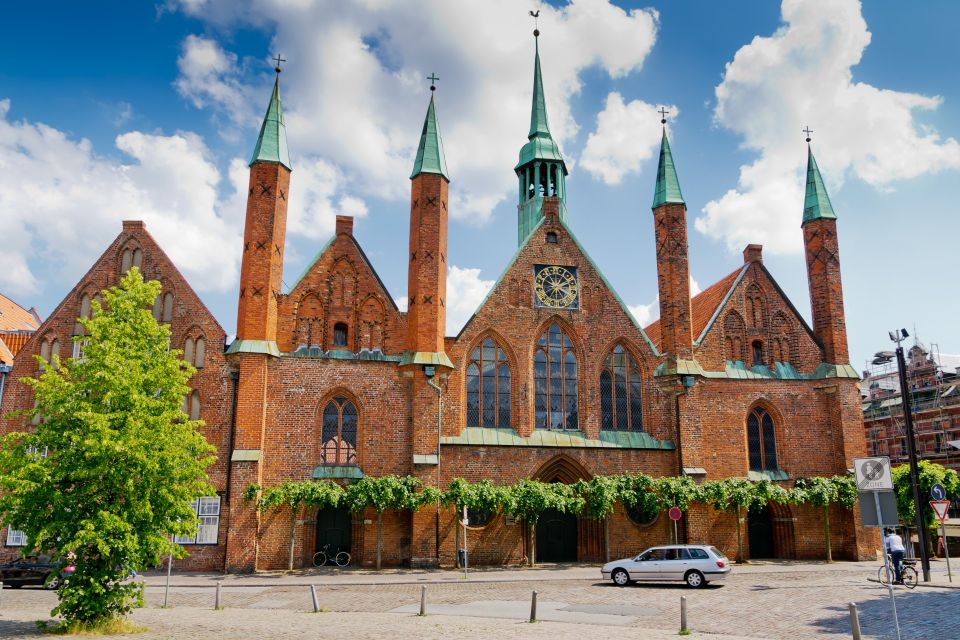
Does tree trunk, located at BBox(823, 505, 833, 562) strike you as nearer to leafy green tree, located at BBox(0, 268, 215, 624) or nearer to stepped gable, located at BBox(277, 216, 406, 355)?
stepped gable, located at BBox(277, 216, 406, 355)

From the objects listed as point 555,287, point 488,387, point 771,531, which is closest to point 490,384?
point 488,387

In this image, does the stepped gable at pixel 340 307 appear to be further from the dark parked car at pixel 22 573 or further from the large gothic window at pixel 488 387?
the dark parked car at pixel 22 573

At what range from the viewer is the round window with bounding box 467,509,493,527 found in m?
30.7

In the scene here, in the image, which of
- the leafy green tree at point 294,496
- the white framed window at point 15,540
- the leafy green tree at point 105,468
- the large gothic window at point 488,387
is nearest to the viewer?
the leafy green tree at point 105,468

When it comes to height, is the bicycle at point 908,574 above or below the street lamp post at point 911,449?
below

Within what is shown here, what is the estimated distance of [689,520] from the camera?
104ft

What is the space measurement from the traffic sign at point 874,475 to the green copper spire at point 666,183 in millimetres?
24247

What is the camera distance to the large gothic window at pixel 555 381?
1316 inches

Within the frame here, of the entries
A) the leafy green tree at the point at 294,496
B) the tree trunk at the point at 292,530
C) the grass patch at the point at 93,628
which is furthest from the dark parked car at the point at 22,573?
the grass patch at the point at 93,628

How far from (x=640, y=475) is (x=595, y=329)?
712 cm

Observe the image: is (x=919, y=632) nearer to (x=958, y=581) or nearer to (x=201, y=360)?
(x=958, y=581)

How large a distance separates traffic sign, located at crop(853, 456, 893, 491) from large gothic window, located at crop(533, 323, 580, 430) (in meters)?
20.3

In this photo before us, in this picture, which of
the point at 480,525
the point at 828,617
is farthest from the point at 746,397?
the point at 828,617

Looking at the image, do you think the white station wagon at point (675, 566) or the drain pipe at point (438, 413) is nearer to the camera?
the white station wagon at point (675, 566)
